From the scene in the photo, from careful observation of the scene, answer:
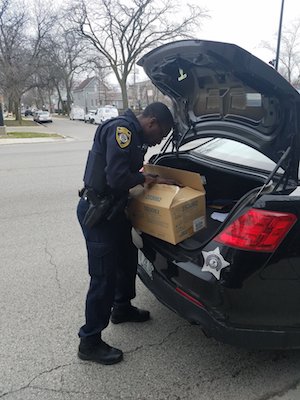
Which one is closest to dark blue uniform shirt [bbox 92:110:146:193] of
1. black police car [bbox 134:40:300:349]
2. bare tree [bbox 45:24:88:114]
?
black police car [bbox 134:40:300:349]

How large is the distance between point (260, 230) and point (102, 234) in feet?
2.95

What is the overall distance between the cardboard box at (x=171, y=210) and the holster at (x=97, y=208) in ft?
0.84

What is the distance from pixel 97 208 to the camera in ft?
7.12

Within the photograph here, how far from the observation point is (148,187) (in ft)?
7.91

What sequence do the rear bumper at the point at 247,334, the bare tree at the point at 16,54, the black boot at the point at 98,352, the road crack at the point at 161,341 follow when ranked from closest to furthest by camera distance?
the rear bumper at the point at 247,334
the black boot at the point at 98,352
the road crack at the point at 161,341
the bare tree at the point at 16,54

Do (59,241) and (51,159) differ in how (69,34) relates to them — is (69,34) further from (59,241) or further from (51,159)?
(59,241)

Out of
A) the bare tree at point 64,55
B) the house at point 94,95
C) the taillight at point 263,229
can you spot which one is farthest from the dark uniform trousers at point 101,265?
the house at point 94,95

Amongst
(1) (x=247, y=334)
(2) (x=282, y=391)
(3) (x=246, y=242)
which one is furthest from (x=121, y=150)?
(2) (x=282, y=391)

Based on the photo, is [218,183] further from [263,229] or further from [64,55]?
[64,55]

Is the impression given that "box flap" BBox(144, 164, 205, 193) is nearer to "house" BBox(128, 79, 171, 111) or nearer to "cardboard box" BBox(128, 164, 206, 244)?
"cardboard box" BBox(128, 164, 206, 244)

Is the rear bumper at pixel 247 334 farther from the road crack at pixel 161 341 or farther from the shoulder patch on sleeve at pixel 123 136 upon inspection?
the shoulder patch on sleeve at pixel 123 136

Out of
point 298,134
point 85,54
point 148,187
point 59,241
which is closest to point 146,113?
point 148,187

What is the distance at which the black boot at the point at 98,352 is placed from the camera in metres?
2.34

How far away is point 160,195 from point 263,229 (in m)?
0.67
